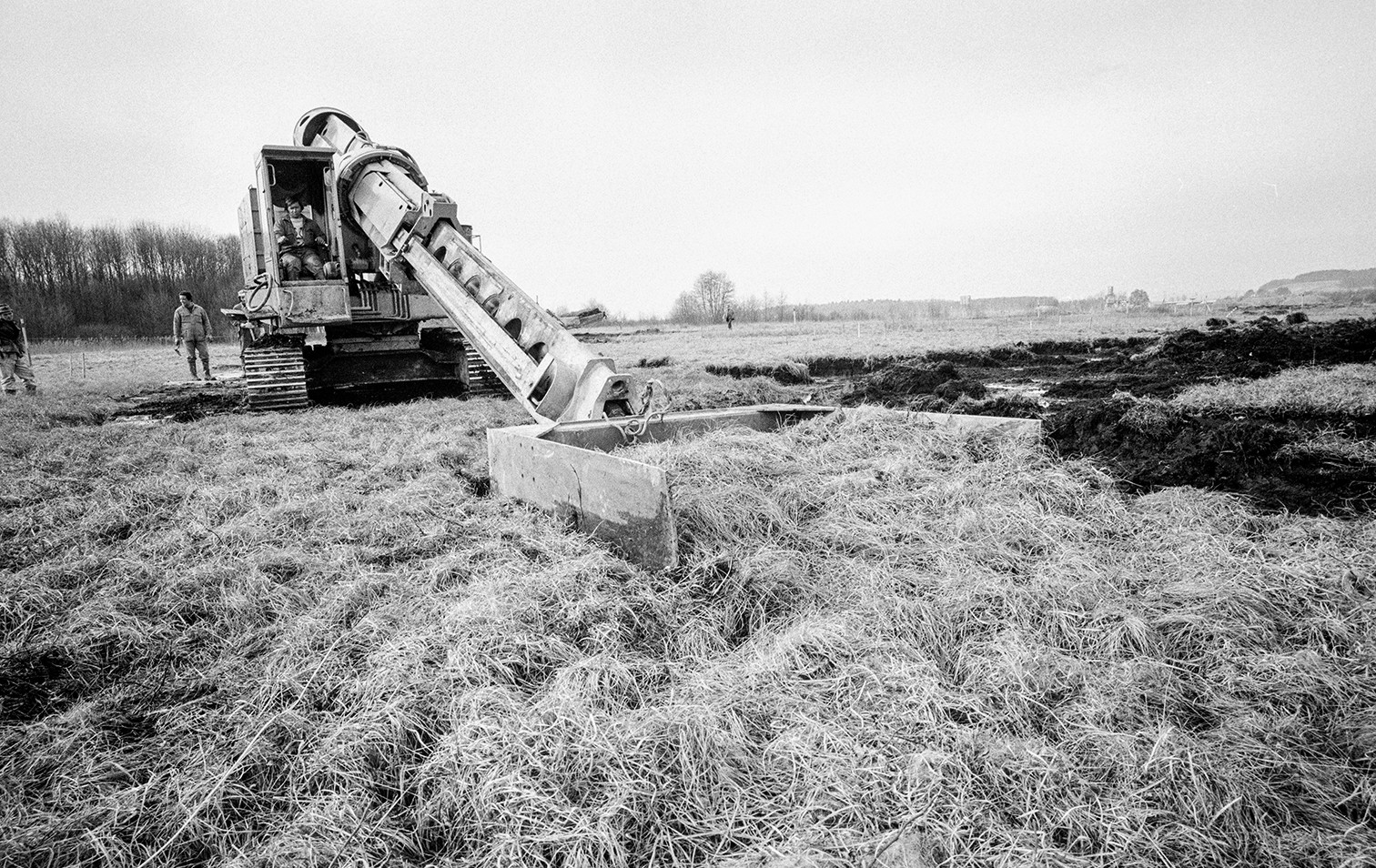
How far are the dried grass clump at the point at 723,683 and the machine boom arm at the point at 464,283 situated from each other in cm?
136

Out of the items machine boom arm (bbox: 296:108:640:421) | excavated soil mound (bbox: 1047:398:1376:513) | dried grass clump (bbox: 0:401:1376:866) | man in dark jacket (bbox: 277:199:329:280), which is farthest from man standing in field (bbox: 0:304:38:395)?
excavated soil mound (bbox: 1047:398:1376:513)

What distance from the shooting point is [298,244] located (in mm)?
8953

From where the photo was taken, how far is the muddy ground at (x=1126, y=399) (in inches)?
171

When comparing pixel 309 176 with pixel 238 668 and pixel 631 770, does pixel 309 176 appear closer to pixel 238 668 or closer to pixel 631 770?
pixel 238 668

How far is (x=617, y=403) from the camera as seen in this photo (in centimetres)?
506

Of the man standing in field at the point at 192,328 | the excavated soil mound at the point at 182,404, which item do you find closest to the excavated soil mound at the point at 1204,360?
the excavated soil mound at the point at 182,404

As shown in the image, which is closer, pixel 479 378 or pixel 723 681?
pixel 723 681

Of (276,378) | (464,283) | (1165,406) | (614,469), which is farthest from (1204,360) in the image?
(276,378)

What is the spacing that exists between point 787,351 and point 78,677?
1713cm

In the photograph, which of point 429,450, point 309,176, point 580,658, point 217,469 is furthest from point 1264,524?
point 309,176

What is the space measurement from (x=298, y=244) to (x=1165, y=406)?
1007 centimetres

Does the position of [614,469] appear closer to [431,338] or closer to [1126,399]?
[1126,399]

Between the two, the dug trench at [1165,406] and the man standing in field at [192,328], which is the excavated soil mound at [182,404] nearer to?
the man standing in field at [192,328]

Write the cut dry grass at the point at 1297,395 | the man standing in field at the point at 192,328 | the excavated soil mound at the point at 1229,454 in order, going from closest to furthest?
the excavated soil mound at the point at 1229,454 → the cut dry grass at the point at 1297,395 → the man standing in field at the point at 192,328
